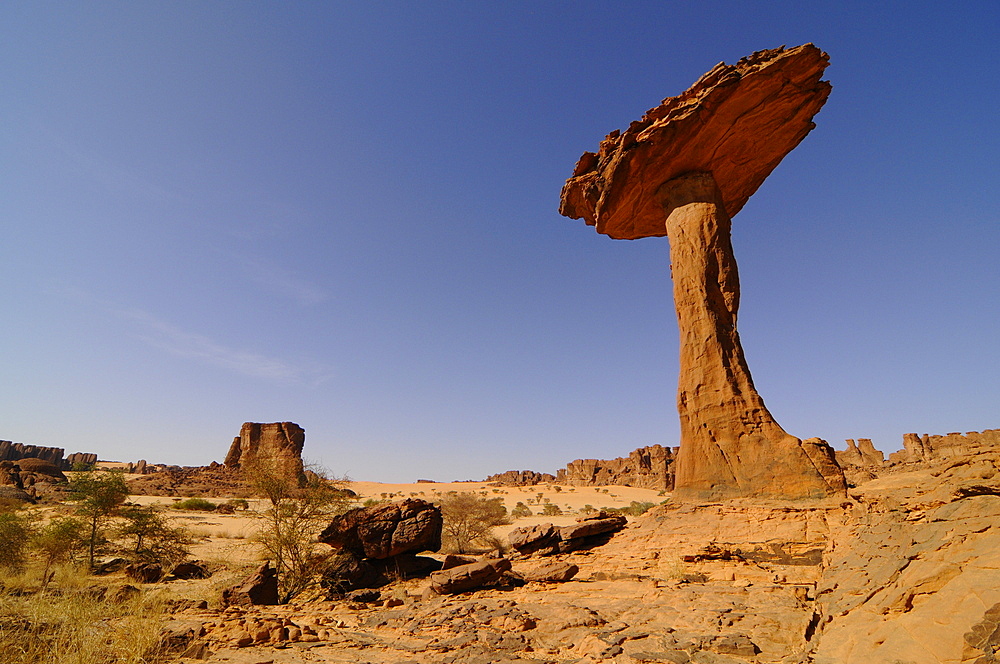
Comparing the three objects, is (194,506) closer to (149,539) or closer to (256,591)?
(149,539)

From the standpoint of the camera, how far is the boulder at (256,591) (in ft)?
33.7

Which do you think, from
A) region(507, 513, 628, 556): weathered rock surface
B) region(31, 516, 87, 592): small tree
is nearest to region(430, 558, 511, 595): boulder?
region(507, 513, 628, 556): weathered rock surface

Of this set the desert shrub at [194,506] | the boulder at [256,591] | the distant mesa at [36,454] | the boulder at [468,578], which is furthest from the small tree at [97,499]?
the distant mesa at [36,454]

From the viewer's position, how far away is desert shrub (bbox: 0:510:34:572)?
1220cm

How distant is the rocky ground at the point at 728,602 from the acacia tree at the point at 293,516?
2.40 m

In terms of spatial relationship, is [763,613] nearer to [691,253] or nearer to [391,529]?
[691,253]

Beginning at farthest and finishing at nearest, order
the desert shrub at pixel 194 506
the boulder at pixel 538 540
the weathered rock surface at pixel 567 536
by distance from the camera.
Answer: the desert shrub at pixel 194 506
the boulder at pixel 538 540
the weathered rock surface at pixel 567 536

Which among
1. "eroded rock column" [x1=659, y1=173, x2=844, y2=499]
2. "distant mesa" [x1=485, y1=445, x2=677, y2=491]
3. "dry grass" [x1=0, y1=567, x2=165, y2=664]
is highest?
"eroded rock column" [x1=659, y1=173, x2=844, y2=499]

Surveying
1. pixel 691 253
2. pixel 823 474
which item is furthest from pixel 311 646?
pixel 691 253

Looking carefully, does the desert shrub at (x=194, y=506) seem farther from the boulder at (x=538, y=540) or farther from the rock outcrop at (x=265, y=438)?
the boulder at (x=538, y=540)

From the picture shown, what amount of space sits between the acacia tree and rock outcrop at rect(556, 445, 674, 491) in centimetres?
3502

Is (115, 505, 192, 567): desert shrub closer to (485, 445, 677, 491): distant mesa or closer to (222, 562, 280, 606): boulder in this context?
(222, 562, 280, 606): boulder

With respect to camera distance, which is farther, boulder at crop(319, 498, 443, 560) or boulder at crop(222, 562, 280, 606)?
boulder at crop(319, 498, 443, 560)

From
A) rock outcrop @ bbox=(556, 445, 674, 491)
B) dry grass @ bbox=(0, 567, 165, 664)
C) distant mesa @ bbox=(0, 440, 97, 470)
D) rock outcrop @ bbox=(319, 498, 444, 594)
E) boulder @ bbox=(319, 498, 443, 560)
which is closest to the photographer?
dry grass @ bbox=(0, 567, 165, 664)
